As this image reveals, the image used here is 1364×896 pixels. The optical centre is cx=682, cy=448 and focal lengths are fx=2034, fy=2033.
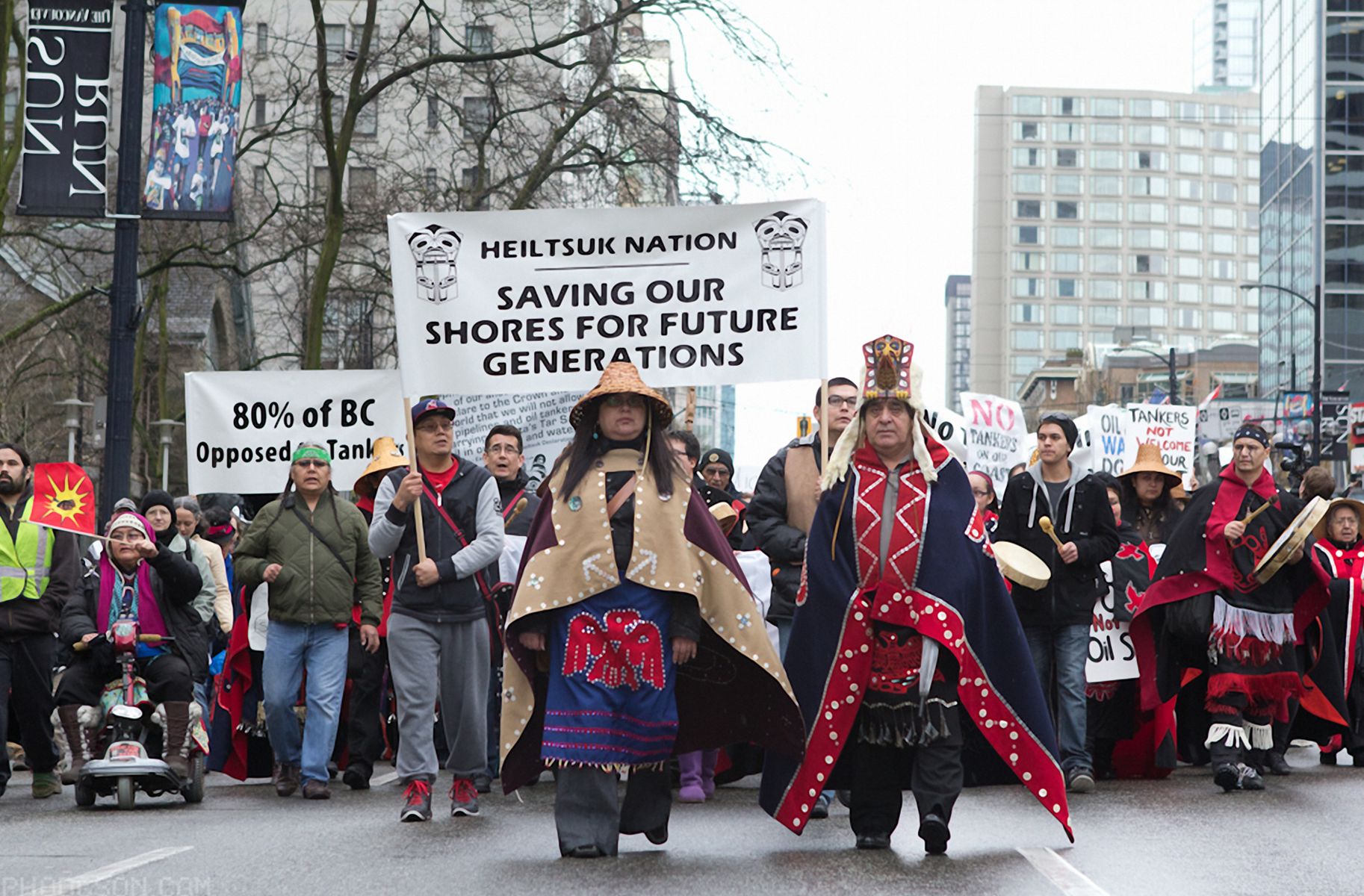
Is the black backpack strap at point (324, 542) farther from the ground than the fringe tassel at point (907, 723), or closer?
farther from the ground

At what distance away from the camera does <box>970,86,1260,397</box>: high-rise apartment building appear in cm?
16575

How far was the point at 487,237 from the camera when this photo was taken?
1073cm

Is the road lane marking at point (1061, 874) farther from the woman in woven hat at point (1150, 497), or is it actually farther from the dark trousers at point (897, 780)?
the woman in woven hat at point (1150, 497)

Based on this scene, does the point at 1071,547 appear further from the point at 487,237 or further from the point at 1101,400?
the point at 1101,400

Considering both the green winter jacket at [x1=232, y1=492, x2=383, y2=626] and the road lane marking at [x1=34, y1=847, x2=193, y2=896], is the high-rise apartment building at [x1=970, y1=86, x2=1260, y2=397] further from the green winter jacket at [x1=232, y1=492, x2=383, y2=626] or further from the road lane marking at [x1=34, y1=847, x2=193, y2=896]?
the road lane marking at [x1=34, y1=847, x2=193, y2=896]

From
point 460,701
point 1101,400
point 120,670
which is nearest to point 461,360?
point 460,701

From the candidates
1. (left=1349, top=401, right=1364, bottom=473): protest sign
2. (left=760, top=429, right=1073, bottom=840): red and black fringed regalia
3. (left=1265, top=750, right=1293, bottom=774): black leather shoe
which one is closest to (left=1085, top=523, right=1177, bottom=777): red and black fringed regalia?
(left=1265, top=750, right=1293, bottom=774): black leather shoe

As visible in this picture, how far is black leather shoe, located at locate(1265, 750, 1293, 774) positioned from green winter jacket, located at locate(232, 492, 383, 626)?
17.2ft

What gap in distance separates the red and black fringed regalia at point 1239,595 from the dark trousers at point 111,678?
5383 mm

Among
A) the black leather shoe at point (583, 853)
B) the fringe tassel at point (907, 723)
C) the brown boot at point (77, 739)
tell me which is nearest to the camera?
the black leather shoe at point (583, 853)

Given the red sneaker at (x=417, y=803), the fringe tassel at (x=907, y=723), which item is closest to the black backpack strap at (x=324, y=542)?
the red sneaker at (x=417, y=803)

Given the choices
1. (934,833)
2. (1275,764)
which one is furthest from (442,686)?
(1275,764)

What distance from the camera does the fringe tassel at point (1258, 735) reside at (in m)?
10.9

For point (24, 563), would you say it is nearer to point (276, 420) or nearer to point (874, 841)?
point (276, 420)
